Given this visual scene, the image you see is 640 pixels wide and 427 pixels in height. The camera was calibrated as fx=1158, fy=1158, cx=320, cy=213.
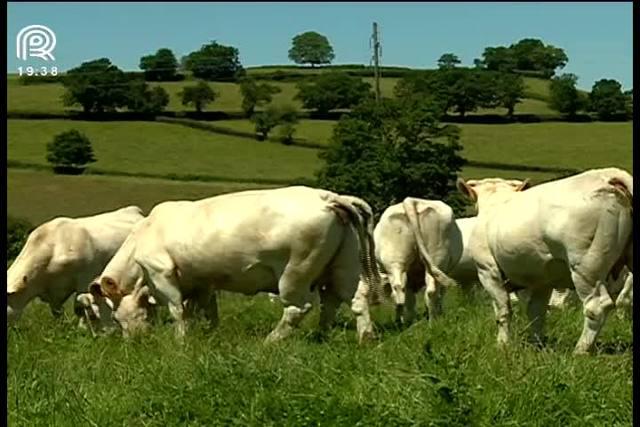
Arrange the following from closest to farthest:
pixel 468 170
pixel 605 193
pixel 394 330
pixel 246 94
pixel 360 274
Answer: pixel 605 193
pixel 360 274
pixel 394 330
pixel 468 170
pixel 246 94

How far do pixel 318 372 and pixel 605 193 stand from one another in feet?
10.5

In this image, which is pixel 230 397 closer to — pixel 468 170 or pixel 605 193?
pixel 605 193

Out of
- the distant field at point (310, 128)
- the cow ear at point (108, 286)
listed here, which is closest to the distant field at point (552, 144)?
the distant field at point (310, 128)

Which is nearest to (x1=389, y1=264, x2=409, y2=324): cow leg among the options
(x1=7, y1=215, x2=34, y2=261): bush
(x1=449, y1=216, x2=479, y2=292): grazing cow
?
(x1=449, y1=216, x2=479, y2=292): grazing cow

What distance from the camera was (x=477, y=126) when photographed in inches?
2202

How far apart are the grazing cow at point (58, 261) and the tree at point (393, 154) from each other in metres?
32.0

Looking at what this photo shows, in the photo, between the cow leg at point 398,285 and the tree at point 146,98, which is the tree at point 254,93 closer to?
the tree at point 146,98

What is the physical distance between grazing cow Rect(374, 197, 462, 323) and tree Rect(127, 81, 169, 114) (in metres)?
37.2

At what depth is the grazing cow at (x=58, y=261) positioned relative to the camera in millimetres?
15305

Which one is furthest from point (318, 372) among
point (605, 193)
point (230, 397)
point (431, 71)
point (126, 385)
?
point (431, 71)

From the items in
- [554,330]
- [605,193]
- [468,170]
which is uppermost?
[605,193]

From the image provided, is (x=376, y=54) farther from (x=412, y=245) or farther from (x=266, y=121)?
(x=412, y=245)

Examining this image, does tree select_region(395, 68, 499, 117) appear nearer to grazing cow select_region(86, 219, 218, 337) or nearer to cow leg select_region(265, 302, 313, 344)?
grazing cow select_region(86, 219, 218, 337)

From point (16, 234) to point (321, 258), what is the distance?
1089 inches
